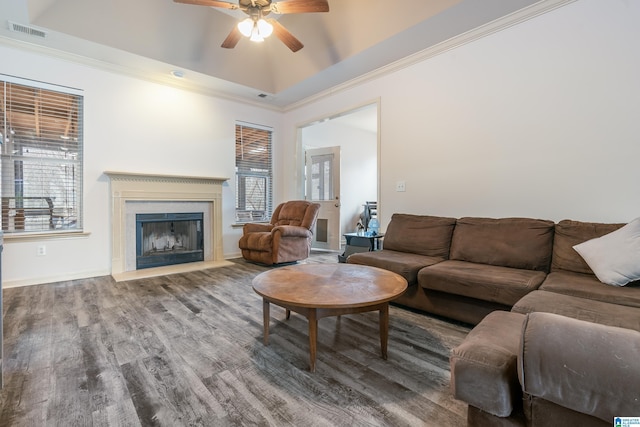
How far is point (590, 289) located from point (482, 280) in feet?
1.93

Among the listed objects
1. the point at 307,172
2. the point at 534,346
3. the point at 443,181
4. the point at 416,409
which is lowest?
the point at 416,409

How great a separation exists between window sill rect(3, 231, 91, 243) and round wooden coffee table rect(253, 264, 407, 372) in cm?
307

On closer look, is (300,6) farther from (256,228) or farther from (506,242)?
(256,228)

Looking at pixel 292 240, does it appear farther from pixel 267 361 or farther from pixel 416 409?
pixel 416 409

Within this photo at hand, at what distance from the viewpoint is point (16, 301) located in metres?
2.83

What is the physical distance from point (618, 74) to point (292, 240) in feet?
12.7

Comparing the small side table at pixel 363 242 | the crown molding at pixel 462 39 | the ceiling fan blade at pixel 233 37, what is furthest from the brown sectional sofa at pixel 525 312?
the ceiling fan blade at pixel 233 37

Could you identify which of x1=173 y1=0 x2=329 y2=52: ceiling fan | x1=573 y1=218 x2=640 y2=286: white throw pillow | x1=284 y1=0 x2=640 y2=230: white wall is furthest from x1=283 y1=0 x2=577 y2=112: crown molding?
x1=573 y1=218 x2=640 y2=286: white throw pillow

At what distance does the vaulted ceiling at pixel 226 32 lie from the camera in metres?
2.93

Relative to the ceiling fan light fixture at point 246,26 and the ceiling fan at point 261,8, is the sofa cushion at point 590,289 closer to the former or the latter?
the ceiling fan at point 261,8

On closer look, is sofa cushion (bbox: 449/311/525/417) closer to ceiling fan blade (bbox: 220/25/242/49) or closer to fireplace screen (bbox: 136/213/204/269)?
ceiling fan blade (bbox: 220/25/242/49)

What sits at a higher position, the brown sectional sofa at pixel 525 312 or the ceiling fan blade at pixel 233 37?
the ceiling fan blade at pixel 233 37

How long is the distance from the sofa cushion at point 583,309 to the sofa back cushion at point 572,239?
63 cm

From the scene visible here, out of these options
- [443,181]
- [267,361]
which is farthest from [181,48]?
[267,361]
